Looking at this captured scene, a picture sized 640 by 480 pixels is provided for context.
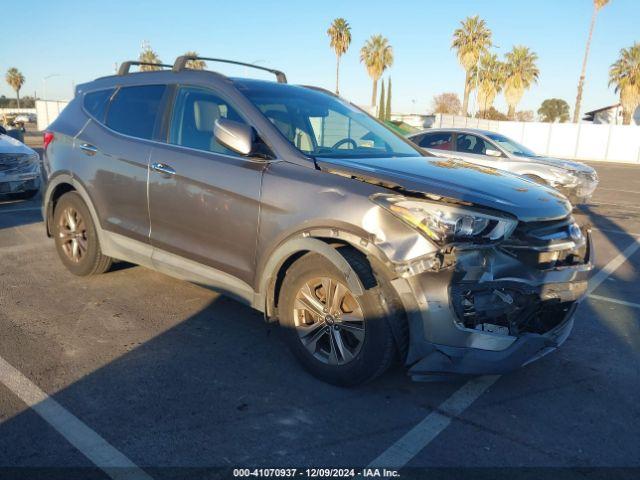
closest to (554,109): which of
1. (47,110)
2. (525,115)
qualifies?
(525,115)

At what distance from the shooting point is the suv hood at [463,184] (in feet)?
9.89

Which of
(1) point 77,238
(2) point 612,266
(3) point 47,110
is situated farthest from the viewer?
(3) point 47,110

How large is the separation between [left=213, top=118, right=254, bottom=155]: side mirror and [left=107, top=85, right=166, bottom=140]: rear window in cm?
113

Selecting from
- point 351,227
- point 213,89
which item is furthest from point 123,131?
point 351,227

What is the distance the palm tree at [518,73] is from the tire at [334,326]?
176 feet

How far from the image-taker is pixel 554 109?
316ft

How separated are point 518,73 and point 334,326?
179 feet

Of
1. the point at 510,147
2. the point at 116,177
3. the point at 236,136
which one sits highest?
the point at 236,136

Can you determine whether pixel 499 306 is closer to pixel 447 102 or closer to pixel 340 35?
pixel 340 35

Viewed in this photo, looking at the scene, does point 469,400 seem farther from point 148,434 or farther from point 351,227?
point 148,434

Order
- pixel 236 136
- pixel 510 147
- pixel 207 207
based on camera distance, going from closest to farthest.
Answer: pixel 236 136
pixel 207 207
pixel 510 147

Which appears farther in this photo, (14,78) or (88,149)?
(14,78)

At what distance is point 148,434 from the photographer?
2723mm

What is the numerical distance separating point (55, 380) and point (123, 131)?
2.22 meters
